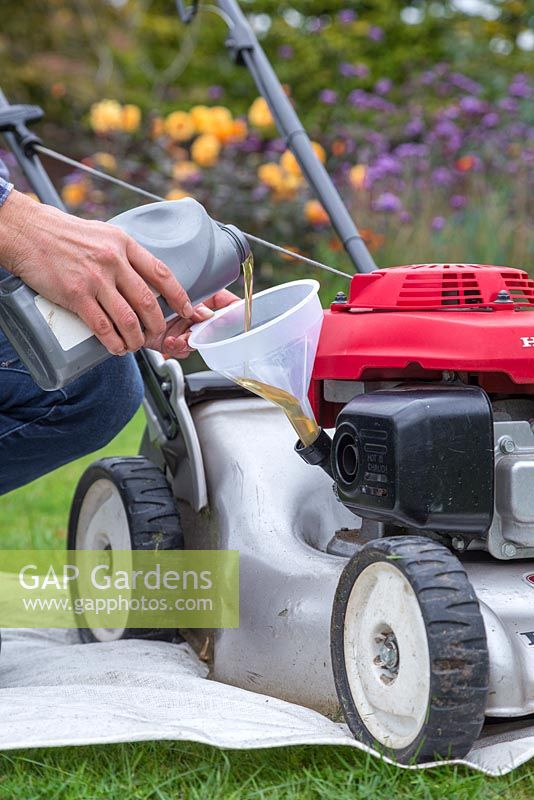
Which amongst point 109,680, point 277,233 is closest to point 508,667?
point 109,680

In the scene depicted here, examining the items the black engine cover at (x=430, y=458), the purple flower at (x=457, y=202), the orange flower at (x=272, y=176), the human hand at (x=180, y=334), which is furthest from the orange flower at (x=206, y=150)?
the black engine cover at (x=430, y=458)

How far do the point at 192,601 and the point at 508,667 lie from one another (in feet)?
1.99

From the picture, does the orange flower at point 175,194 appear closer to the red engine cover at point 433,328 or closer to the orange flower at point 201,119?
the orange flower at point 201,119

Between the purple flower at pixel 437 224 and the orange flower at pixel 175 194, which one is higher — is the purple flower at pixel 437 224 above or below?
below

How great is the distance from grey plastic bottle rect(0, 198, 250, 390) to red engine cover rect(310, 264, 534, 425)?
15 cm

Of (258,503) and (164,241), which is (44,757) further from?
(164,241)

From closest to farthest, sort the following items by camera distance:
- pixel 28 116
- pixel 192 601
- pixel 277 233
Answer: pixel 192 601 → pixel 28 116 → pixel 277 233

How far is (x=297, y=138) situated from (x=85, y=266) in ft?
2.67

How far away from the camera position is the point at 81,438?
68.2 inches

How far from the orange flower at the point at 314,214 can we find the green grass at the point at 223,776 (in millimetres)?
2885

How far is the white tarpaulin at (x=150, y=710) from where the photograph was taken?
1.12m

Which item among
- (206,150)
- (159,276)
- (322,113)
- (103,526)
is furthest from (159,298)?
(322,113)

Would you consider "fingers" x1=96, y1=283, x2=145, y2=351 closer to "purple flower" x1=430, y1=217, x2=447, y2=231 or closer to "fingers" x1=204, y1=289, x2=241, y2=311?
"fingers" x1=204, y1=289, x2=241, y2=311

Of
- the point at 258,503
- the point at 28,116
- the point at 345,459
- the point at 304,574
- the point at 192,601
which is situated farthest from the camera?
the point at 28,116
